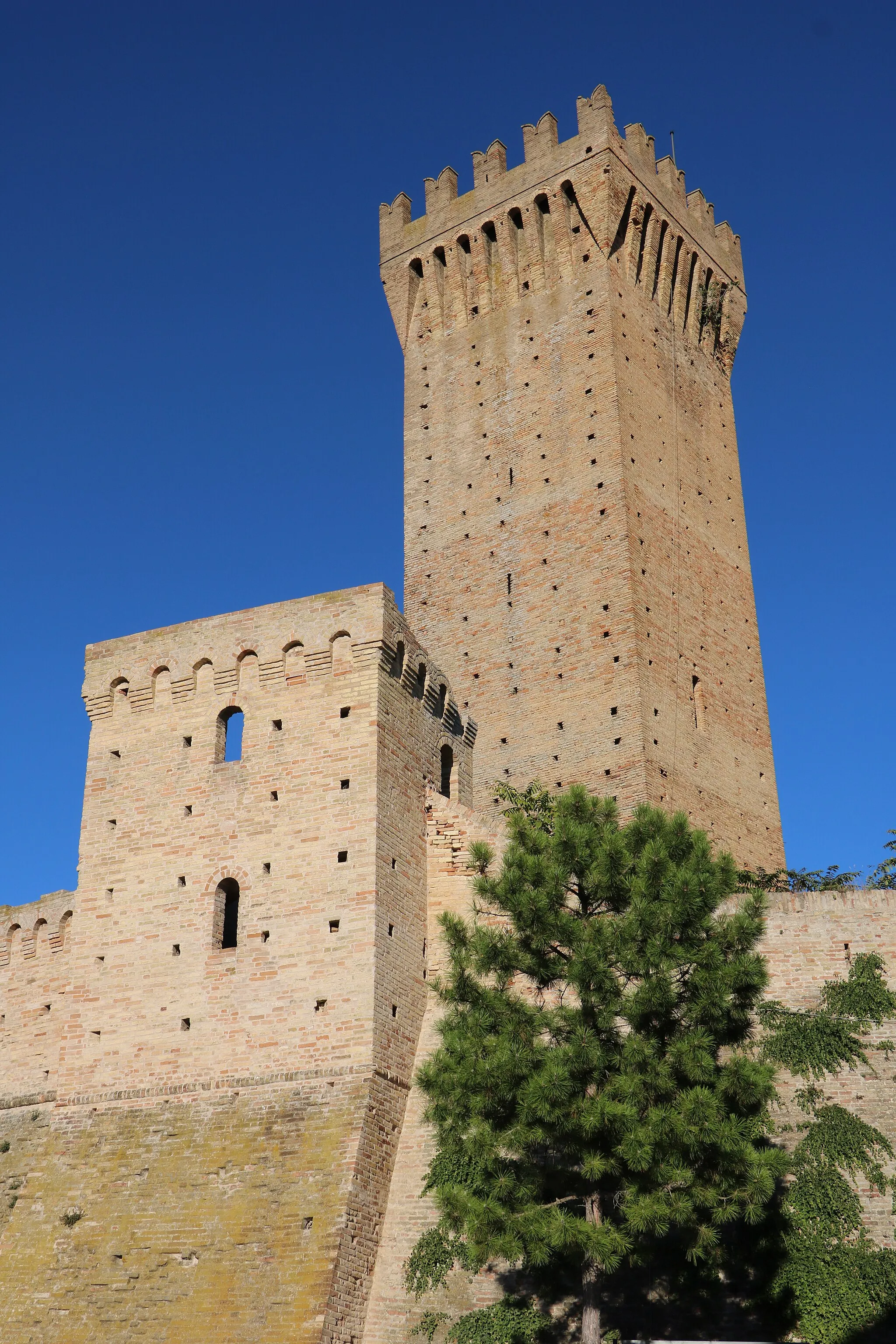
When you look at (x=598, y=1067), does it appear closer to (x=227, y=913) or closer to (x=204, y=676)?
(x=227, y=913)

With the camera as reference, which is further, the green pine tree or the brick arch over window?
the brick arch over window

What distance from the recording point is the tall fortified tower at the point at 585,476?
27.0 m

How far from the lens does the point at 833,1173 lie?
53.7ft

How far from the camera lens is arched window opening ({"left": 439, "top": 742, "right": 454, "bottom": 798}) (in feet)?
69.8

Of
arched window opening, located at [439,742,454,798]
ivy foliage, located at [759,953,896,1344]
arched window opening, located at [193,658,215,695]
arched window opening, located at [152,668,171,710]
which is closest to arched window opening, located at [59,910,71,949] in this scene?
arched window opening, located at [152,668,171,710]

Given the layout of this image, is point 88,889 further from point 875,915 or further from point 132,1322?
point 875,915

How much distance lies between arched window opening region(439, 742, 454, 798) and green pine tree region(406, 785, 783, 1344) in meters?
5.81

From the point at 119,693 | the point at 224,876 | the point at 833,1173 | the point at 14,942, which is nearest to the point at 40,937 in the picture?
the point at 14,942

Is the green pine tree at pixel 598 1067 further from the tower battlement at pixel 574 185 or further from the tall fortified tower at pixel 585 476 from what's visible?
Result: the tower battlement at pixel 574 185

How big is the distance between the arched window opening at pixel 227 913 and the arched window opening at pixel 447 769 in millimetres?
3632

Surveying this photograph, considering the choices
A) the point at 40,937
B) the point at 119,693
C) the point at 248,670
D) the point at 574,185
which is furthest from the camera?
the point at 574,185

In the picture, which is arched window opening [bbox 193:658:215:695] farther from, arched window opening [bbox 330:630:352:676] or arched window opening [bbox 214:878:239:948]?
arched window opening [bbox 214:878:239:948]

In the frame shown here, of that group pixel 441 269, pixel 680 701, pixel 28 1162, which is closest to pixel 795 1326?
pixel 28 1162

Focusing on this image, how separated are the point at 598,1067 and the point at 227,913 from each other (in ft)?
24.0
